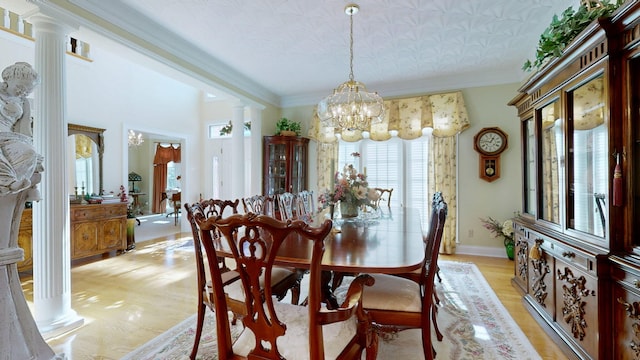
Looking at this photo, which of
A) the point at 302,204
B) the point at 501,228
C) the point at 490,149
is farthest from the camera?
the point at 490,149

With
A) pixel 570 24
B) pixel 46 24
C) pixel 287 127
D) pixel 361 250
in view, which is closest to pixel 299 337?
pixel 361 250

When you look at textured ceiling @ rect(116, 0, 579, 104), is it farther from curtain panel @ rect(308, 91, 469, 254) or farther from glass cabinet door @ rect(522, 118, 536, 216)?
glass cabinet door @ rect(522, 118, 536, 216)

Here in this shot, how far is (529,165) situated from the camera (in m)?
3.02

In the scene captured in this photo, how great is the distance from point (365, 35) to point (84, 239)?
15.0ft

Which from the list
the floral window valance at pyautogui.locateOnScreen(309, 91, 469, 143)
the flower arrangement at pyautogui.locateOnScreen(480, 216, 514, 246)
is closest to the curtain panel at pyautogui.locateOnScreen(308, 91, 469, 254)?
the floral window valance at pyautogui.locateOnScreen(309, 91, 469, 143)

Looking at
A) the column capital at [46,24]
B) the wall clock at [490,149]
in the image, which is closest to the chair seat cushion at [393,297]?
the column capital at [46,24]

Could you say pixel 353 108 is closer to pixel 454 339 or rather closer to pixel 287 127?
pixel 454 339

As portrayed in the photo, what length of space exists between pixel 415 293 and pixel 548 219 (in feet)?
4.96

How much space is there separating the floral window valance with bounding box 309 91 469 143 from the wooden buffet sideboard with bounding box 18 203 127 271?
3629mm

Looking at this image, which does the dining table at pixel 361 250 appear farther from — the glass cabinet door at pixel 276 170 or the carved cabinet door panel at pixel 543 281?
the glass cabinet door at pixel 276 170

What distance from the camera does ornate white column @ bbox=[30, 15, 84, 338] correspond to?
2.18 m

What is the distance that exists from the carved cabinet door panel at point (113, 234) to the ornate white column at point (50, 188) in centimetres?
230

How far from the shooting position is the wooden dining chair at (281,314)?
105 cm

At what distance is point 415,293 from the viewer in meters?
1.72
